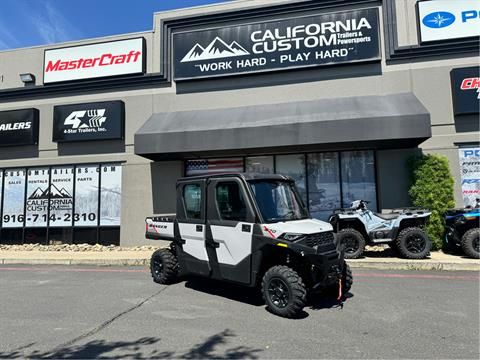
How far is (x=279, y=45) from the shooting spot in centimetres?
1290

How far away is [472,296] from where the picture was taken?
6.37m

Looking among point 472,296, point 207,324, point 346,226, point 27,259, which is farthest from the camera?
point 27,259

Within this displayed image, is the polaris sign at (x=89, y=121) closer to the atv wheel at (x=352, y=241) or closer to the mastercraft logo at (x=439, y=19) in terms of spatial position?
the atv wheel at (x=352, y=241)

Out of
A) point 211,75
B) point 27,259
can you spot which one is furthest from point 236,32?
point 27,259

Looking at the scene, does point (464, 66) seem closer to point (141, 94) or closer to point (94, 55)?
point (141, 94)

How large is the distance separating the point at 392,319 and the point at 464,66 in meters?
10.1

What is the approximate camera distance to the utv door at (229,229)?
5703mm

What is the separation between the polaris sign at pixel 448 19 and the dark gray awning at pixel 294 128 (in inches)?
95.8

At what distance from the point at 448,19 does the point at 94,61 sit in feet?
44.3

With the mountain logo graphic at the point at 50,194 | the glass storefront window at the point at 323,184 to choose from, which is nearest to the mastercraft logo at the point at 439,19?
the glass storefront window at the point at 323,184

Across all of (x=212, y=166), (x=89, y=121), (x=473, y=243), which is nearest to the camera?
(x=473, y=243)

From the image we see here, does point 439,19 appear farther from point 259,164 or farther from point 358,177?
point 259,164

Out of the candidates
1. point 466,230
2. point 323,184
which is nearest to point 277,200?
point 466,230

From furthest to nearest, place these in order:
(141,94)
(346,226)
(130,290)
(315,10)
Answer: (141,94) → (315,10) → (346,226) → (130,290)
